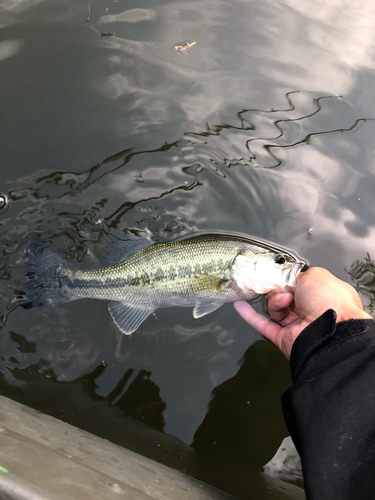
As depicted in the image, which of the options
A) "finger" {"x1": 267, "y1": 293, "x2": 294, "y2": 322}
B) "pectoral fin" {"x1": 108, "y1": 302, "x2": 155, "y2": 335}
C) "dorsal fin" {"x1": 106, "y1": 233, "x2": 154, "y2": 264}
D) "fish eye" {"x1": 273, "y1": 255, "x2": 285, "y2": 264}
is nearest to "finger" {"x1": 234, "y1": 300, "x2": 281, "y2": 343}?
"finger" {"x1": 267, "y1": 293, "x2": 294, "y2": 322}

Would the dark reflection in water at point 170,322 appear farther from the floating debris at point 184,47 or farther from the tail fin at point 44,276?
the floating debris at point 184,47

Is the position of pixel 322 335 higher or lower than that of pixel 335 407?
higher

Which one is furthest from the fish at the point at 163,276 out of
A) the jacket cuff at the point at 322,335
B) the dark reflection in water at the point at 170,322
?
the jacket cuff at the point at 322,335

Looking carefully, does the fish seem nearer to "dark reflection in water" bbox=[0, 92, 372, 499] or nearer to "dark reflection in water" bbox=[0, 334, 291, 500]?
"dark reflection in water" bbox=[0, 92, 372, 499]

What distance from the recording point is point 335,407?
207 cm

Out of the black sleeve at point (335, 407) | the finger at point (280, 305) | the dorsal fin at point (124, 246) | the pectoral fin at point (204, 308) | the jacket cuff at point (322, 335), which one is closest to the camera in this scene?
the black sleeve at point (335, 407)

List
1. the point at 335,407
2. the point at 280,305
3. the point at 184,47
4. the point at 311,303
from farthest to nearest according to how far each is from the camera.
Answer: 1. the point at 184,47
2. the point at 280,305
3. the point at 311,303
4. the point at 335,407

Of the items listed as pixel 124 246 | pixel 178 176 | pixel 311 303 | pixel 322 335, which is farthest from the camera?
pixel 178 176

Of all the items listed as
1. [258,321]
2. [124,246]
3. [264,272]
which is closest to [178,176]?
[124,246]

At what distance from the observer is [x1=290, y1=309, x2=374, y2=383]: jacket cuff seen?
236 cm

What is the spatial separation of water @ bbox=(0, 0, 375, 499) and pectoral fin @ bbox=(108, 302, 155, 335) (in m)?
0.26

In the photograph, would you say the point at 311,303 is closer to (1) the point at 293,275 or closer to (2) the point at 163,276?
(1) the point at 293,275

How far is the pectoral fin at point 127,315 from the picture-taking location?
3785mm

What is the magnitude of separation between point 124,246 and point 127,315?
0.80 metres
